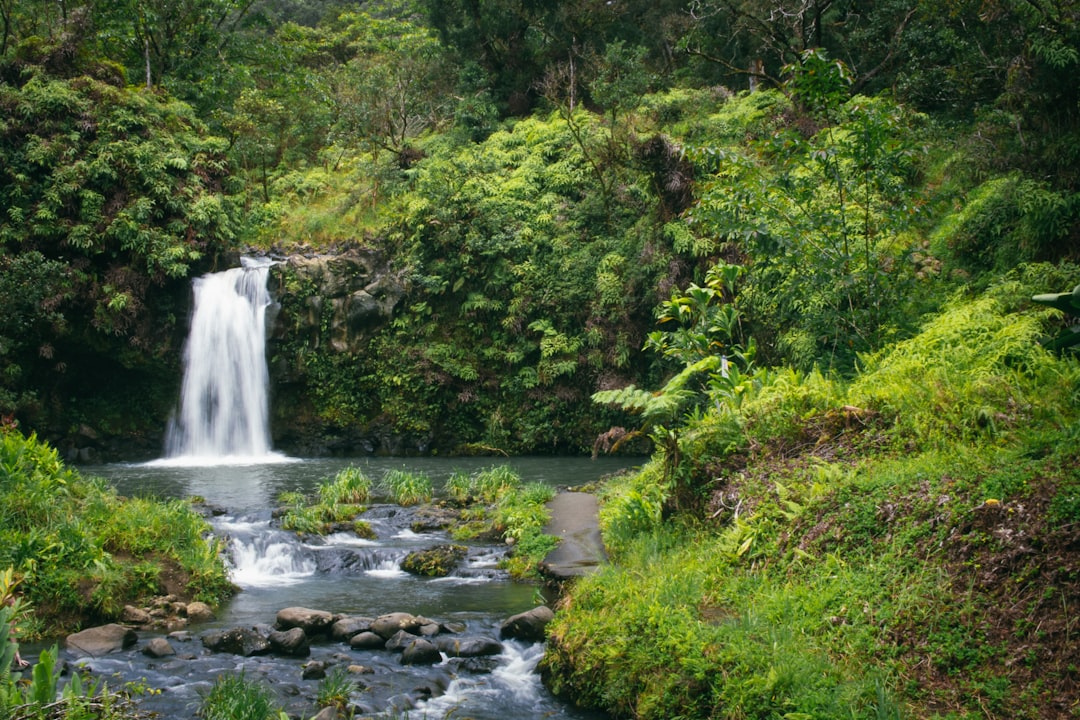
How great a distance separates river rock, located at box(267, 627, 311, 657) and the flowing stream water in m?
0.07

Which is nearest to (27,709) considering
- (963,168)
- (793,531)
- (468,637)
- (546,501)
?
(468,637)

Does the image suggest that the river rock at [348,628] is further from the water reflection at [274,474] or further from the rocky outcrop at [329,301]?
the rocky outcrop at [329,301]

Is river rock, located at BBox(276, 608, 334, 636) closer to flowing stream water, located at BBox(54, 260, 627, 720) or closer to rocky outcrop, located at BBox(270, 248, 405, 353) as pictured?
flowing stream water, located at BBox(54, 260, 627, 720)

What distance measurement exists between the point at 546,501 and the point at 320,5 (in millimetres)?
36089

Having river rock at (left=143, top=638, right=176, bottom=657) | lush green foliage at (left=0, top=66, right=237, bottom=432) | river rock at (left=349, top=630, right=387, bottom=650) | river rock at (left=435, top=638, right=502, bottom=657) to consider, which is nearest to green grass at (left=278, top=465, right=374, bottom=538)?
river rock at (left=143, top=638, right=176, bottom=657)

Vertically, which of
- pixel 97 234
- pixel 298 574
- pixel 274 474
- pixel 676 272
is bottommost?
pixel 274 474

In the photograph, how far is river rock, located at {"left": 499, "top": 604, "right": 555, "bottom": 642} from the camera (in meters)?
6.57

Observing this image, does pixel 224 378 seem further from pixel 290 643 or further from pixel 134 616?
pixel 290 643

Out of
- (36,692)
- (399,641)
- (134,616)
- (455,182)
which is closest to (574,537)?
(399,641)

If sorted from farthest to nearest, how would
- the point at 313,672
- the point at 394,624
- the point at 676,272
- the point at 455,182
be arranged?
1. the point at 455,182
2. the point at 676,272
3. the point at 394,624
4. the point at 313,672

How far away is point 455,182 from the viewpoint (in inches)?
805

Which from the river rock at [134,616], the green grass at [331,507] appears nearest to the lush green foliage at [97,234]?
the green grass at [331,507]

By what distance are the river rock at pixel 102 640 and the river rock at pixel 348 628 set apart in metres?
1.66

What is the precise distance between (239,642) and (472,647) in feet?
6.35
